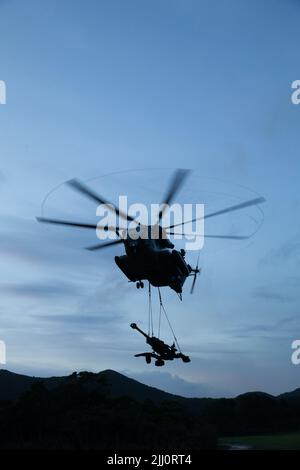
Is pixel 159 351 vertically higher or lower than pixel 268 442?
higher

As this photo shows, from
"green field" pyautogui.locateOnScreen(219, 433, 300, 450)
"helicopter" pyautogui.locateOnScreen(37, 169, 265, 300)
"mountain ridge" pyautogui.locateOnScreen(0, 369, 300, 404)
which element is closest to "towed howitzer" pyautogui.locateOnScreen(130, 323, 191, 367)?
"helicopter" pyautogui.locateOnScreen(37, 169, 265, 300)

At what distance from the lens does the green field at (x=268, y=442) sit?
41.7m

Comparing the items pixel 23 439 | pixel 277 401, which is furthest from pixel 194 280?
pixel 277 401

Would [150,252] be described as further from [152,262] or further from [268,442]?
[268,442]

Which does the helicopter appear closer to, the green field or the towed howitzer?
the towed howitzer

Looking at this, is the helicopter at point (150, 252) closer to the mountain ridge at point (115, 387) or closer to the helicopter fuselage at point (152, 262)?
the helicopter fuselage at point (152, 262)

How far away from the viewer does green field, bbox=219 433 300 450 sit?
41706 millimetres

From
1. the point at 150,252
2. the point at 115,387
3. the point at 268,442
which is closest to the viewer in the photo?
the point at 150,252

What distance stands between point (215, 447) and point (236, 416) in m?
17.0

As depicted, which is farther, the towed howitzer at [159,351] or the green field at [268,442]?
the green field at [268,442]

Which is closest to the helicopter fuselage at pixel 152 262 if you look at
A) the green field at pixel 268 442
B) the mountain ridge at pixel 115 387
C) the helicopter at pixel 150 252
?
the helicopter at pixel 150 252

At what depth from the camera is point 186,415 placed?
55562mm

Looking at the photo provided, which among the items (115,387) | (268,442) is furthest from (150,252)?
(115,387)

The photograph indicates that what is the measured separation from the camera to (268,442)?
46.4 meters
